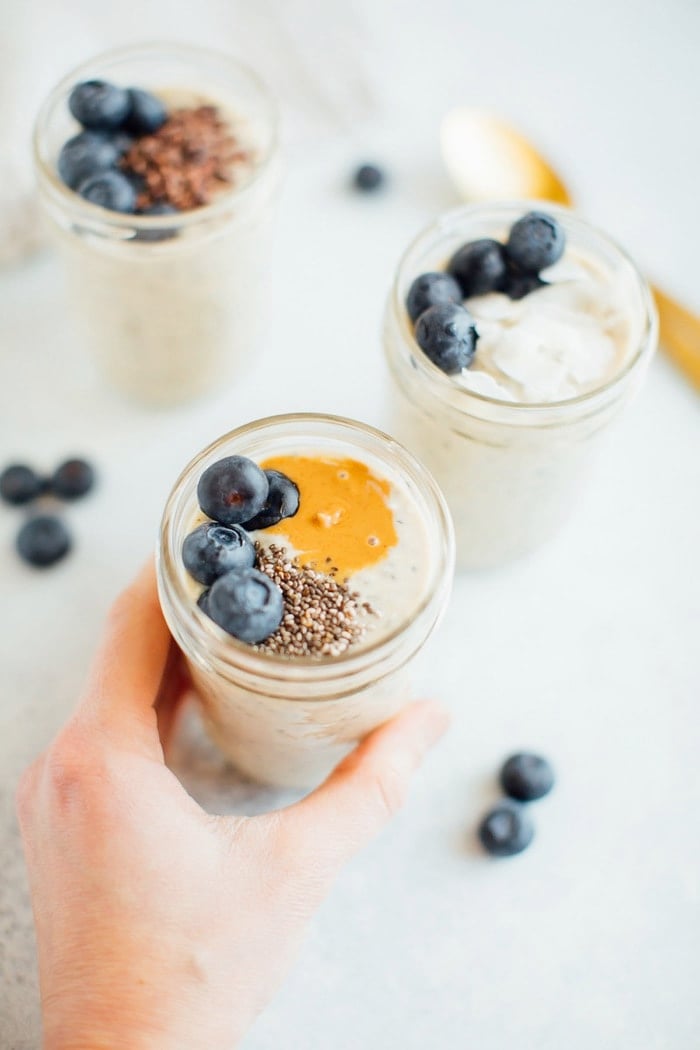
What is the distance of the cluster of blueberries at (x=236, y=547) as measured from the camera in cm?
100

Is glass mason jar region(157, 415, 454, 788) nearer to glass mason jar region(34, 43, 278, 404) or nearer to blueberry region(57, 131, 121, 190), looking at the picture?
glass mason jar region(34, 43, 278, 404)

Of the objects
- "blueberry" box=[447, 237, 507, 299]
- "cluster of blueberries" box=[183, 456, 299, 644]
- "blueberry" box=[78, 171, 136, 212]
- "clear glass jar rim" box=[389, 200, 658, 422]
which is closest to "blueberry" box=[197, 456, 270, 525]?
"cluster of blueberries" box=[183, 456, 299, 644]

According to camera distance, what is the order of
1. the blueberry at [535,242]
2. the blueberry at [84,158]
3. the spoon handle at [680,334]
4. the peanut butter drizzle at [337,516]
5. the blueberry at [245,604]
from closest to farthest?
the blueberry at [245,604], the peanut butter drizzle at [337,516], the blueberry at [535,242], the blueberry at [84,158], the spoon handle at [680,334]

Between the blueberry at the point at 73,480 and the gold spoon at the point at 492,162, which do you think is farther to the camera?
the gold spoon at the point at 492,162

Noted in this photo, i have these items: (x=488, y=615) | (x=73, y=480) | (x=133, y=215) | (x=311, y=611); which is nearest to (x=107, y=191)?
(x=133, y=215)

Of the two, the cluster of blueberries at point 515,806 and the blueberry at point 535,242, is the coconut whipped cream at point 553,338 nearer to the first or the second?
the blueberry at point 535,242

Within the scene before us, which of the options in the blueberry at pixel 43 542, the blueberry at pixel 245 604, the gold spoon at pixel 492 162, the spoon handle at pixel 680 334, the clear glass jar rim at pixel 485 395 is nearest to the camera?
the blueberry at pixel 245 604

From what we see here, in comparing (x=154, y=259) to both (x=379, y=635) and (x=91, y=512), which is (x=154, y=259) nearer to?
(x=91, y=512)

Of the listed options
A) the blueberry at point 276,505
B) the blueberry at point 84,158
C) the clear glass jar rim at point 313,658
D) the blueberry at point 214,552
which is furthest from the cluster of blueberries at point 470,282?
the blueberry at point 84,158

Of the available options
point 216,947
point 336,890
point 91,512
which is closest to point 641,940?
point 336,890

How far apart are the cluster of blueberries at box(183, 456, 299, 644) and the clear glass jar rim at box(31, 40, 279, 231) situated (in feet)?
1.75

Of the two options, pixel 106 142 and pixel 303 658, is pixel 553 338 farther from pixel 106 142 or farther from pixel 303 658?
pixel 106 142

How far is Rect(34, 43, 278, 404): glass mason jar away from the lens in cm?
147

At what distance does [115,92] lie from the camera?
4.91 ft
